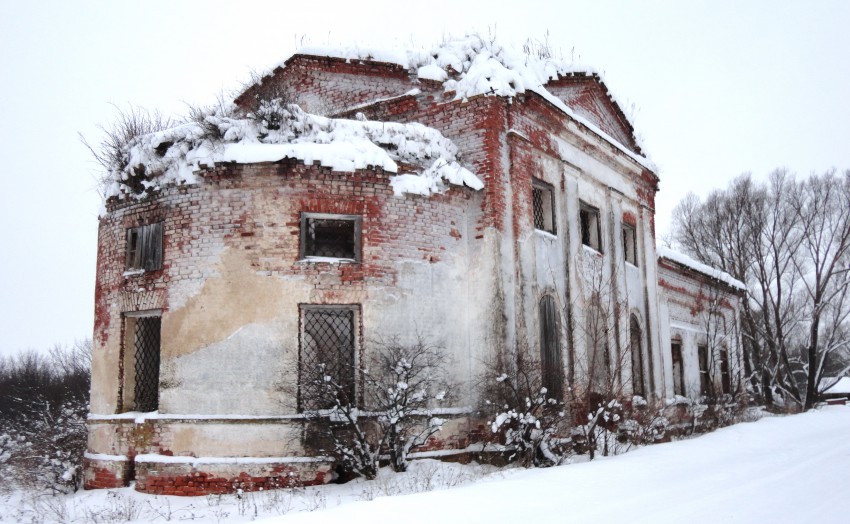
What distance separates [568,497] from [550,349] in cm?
549

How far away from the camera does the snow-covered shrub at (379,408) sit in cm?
962

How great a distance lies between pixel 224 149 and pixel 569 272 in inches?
263

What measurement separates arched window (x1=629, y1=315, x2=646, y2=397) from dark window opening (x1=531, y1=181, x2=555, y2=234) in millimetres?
4374

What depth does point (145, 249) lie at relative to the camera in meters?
10.9

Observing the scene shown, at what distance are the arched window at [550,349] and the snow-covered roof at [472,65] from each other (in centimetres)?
384

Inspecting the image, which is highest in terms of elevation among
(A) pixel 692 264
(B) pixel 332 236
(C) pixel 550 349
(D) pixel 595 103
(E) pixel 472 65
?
(D) pixel 595 103

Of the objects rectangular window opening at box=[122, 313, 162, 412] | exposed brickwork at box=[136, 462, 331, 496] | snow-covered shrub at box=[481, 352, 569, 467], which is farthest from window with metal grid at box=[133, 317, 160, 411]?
snow-covered shrub at box=[481, 352, 569, 467]

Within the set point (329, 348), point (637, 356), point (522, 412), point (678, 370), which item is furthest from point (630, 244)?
point (329, 348)

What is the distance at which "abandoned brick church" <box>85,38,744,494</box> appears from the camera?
32.6 feet

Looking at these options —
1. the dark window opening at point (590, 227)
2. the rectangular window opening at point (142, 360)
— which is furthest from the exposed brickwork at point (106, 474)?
the dark window opening at point (590, 227)

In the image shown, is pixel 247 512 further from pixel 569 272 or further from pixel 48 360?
pixel 48 360

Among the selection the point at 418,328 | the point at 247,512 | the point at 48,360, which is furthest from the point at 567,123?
the point at 48,360

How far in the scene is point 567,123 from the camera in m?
13.8

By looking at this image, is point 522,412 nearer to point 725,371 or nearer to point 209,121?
point 209,121
